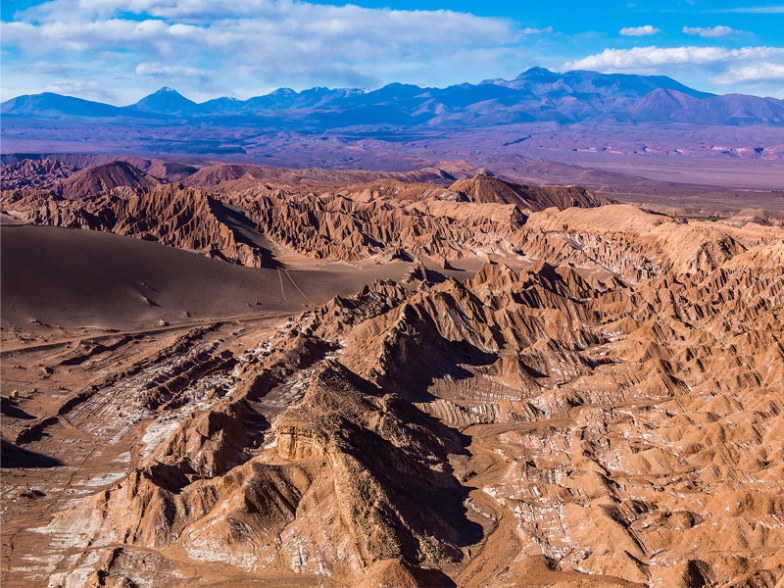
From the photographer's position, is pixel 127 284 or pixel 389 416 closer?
pixel 389 416

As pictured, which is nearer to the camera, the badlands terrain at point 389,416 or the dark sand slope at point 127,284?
the badlands terrain at point 389,416

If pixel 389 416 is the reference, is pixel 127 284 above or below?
above

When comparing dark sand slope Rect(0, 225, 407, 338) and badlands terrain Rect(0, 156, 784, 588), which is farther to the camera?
dark sand slope Rect(0, 225, 407, 338)

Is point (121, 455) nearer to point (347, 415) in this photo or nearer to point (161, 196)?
point (347, 415)
